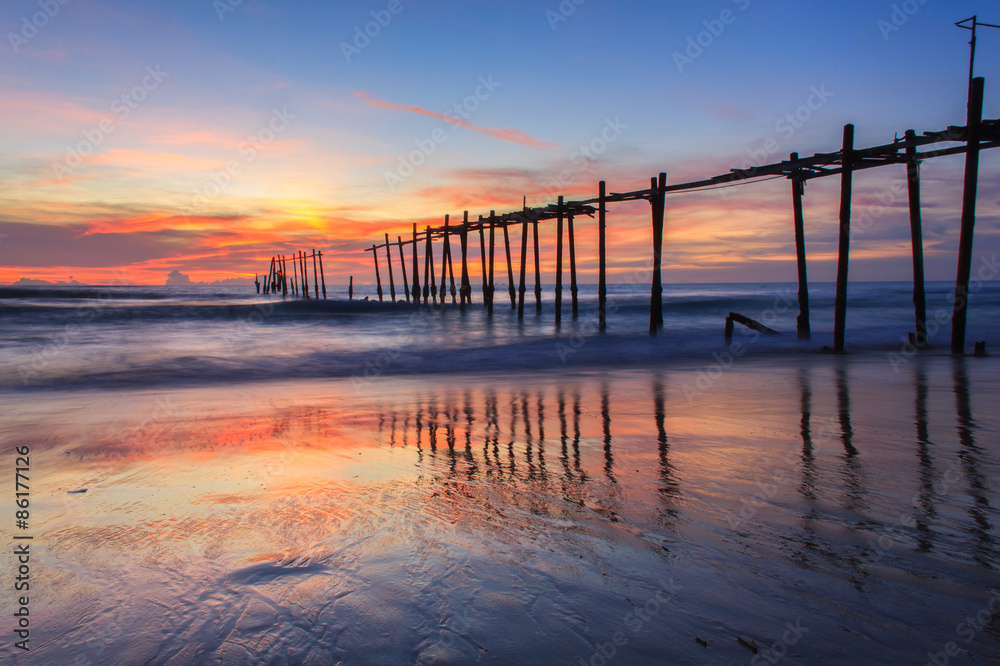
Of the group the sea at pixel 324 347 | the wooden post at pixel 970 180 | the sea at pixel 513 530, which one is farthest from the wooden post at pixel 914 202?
the sea at pixel 513 530

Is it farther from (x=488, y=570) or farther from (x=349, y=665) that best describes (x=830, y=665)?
(x=349, y=665)

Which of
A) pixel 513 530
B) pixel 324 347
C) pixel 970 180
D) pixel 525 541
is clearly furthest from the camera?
pixel 324 347

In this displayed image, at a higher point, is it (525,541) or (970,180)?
(970,180)

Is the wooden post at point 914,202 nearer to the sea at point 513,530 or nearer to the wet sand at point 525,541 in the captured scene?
the sea at point 513,530

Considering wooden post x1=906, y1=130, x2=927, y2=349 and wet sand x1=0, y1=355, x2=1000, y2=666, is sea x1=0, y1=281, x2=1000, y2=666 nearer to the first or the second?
wet sand x1=0, y1=355, x2=1000, y2=666

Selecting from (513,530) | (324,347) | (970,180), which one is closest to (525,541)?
(513,530)

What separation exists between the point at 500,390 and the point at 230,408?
12.1 ft

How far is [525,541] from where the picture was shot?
274 cm

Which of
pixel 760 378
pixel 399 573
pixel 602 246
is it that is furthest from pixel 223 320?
pixel 399 573

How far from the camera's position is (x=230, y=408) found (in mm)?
7508

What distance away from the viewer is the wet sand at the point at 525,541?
1.96m

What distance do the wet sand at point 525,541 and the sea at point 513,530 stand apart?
1cm

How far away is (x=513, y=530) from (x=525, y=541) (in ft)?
0.50

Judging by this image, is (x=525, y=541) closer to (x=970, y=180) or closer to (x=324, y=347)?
(x=970, y=180)
